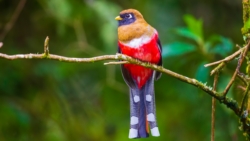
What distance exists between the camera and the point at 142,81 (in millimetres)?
2660

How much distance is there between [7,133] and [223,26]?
2.34 meters

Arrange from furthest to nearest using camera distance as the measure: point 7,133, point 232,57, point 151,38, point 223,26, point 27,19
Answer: point 223,26 → point 27,19 → point 7,133 → point 151,38 → point 232,57

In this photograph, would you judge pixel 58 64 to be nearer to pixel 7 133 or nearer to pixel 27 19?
pixel 27 19

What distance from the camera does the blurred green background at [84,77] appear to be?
5.04 m

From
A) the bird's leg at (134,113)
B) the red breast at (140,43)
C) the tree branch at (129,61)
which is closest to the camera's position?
the tree branch at (129,61)

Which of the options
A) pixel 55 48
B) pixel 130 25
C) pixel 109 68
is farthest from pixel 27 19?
pixel 130 25

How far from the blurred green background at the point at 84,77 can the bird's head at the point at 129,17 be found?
6.55 feet

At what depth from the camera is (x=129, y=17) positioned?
2811mm

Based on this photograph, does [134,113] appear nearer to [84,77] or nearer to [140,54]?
[140,54]

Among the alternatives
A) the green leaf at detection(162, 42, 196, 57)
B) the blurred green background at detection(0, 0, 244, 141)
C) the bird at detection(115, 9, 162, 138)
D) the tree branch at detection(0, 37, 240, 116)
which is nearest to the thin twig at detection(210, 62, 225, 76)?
the tree branch at detection(0, 37, 240, 116)

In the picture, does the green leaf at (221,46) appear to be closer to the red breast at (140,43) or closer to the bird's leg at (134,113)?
the red breast at (140,43)

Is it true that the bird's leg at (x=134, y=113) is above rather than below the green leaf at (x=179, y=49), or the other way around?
below

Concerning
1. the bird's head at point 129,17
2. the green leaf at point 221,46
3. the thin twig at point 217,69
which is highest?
the bird's head at point 129,17

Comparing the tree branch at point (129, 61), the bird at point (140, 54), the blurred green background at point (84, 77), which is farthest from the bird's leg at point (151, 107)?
the blurred green background at point (84, 77)
